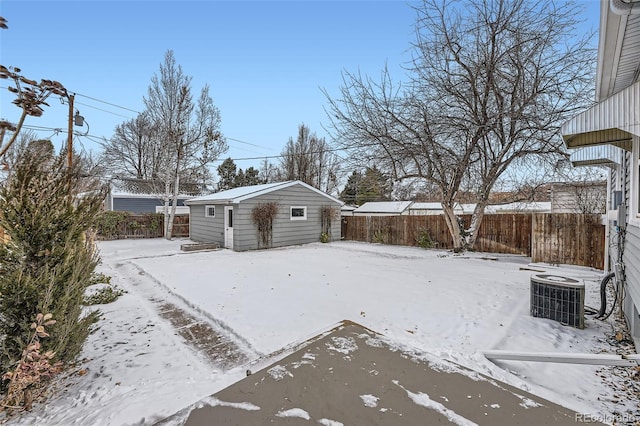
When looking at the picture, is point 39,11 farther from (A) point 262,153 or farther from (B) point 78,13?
(A) point 262,153

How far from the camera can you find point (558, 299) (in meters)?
3.95

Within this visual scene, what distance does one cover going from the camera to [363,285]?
583 centimetres

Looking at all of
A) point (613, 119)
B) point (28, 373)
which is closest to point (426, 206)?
point (613, 119)

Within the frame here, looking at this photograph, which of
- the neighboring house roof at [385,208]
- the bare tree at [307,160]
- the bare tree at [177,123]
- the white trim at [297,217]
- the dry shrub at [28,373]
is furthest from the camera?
the bare tree at [307,160]

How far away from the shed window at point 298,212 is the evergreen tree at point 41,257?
10.3 metres

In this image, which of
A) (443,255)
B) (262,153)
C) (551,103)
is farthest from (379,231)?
(262,153)

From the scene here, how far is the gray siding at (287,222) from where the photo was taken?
11258mm

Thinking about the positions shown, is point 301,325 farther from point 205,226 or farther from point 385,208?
point 385,208

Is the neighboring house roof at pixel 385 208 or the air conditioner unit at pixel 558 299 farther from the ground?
the neighboring house roof at pixel 385 208

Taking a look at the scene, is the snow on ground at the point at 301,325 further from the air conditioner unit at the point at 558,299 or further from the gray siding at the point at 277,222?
the gray siding at the point at 277,222

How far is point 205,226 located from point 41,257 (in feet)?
37.3

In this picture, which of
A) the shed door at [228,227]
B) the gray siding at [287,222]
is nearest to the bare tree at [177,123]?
the shed door at [228,227]

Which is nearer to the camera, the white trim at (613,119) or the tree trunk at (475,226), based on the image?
the white trim at (613,119)

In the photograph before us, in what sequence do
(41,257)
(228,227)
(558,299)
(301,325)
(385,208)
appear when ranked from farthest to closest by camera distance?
(385,208)
(228,227)
(558,299)
(301,325)
(41,257)
